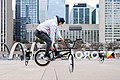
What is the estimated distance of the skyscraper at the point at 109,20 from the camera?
6186 inches

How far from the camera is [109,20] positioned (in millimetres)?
164500

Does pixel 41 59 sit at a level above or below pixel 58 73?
above

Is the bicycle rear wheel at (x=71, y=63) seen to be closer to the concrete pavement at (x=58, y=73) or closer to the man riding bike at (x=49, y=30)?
the man riding bike at (x=49, y=30)

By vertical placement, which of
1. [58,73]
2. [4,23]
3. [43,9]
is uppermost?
[43,9]

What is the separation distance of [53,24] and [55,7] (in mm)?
172531

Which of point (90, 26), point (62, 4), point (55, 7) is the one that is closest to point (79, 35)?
point (90, 26)

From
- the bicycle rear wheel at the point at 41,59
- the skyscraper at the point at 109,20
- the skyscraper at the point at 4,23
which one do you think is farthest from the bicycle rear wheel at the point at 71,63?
the skyscraper at the point at 109,20

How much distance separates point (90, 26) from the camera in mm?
159000

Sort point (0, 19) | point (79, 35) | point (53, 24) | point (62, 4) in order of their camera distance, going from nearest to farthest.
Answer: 1. point (53, 24)
2. point (0, 19)
3. point (79, 35)
4. point (62, 4)

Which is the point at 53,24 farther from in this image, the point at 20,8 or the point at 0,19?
the point at 20,8

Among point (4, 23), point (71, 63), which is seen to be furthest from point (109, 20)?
point (71, 63)

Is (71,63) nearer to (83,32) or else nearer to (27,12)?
(83,32)

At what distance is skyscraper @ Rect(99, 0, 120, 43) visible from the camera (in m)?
157

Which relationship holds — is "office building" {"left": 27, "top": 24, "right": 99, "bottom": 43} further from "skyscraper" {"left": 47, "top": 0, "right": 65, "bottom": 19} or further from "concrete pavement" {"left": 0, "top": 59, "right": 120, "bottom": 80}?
"concrete pavement" {"left": 0, "top": 59, "right": 120, "bottom": 80}
